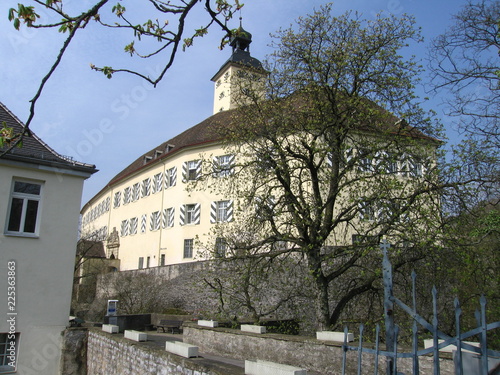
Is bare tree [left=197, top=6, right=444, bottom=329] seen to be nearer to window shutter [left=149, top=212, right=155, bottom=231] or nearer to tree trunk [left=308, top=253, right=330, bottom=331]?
tree trunk [left=308, top=253, right=330, bottom=331]

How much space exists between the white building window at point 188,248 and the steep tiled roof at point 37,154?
63.4 feet

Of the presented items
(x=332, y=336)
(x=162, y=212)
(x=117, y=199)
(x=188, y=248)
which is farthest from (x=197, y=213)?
(x=332, y=336)

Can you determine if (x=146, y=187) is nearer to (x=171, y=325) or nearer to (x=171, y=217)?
(x=171, y=217)

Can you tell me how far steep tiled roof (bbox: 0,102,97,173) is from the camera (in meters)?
11.1

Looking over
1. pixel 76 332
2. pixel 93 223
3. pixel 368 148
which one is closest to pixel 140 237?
pixel 93 223

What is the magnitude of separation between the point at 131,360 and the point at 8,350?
4229 millimetres

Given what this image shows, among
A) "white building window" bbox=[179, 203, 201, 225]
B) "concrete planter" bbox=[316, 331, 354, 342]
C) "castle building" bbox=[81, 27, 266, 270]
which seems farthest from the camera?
"white building window" bbox=[179, 203, 201, 225]

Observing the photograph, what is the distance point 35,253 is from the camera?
10891 millimetres

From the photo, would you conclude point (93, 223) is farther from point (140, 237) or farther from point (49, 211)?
point (49, 211)

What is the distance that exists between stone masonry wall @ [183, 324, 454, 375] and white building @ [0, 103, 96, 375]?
12.7 feet

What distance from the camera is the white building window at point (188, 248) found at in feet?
101

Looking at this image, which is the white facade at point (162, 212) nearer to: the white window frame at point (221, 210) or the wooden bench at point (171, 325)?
the white window frame at point (221, 210)

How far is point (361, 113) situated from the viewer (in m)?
11.5

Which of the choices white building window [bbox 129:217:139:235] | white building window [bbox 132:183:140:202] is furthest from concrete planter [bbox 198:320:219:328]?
white building window [bbox 132:183:140:202]
